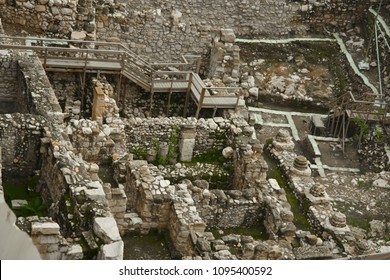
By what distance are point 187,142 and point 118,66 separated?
3.00 m

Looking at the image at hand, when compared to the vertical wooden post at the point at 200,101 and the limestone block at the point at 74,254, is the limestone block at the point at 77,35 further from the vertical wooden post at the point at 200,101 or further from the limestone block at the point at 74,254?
the limestone block at the point at 74,254

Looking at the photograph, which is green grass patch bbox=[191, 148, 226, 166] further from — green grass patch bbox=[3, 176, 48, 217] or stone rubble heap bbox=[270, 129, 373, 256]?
green grass patch bbox=[3, 176, 48, 217]

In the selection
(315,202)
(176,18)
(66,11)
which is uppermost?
(66,11)

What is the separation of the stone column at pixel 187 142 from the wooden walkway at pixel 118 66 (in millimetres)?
1602

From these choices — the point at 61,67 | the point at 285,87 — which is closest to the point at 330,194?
the point at 285,87

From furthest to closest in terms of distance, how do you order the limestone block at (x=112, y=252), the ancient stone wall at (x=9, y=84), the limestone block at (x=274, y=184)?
the ancient stone wall at (x=9, y=84), the limestone block at (x=274, y=184), the limestone block at (x=112, y=252)

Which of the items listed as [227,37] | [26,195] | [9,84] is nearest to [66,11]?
[9,84]

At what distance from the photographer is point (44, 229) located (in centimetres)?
1670

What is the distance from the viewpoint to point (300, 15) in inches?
1208

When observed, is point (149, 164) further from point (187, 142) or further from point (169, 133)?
point (187, 142)

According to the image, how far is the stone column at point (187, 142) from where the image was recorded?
79.7 ft

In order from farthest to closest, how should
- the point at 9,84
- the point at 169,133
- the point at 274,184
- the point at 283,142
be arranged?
the point at 283,142
the point at 169,133
the point at 9,84
the point at 274,184

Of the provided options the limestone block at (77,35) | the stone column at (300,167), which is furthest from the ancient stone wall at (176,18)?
the stone column at (300,167)

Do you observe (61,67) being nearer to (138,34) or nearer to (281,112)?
(138,34)
